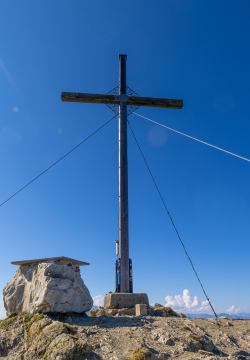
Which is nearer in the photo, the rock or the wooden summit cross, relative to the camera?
the rock

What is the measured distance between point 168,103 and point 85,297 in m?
11.0

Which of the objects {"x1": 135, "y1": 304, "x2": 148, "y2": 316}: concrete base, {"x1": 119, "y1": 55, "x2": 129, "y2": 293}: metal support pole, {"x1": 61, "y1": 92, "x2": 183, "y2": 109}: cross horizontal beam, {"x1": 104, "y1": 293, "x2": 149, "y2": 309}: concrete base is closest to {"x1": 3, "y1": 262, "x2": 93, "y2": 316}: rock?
{"x1": 135, "y1": 304, "x2": 148, "y2": 316}: concrete base

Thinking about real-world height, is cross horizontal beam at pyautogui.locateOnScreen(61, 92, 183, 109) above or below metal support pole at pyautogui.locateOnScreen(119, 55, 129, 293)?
above

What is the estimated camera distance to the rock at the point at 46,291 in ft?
25.5

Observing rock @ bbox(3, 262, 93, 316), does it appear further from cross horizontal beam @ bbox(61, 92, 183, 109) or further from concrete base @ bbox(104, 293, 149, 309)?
cross horizontal beam @ bbox(61, 92, 183, 109)

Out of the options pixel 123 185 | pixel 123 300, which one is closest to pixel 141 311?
pixel 123 300

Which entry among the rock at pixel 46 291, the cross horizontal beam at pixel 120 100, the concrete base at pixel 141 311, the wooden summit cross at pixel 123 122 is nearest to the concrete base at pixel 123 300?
the wooden summit cross at pixel 123 122

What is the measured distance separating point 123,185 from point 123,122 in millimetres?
3393

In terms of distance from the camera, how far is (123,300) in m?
10.6

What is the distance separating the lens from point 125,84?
15008mm

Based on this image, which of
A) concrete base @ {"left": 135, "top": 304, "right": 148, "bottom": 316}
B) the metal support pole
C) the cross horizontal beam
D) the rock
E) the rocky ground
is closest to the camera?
the rocky ground

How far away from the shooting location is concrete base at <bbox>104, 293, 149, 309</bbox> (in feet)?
34.5

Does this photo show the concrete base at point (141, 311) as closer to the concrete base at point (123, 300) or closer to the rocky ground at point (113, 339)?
the rocky ground at point (113, 339)

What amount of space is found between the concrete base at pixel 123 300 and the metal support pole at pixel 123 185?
1150 mm
